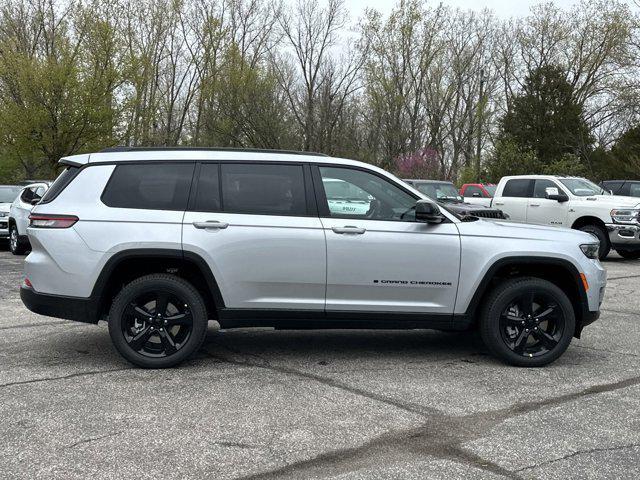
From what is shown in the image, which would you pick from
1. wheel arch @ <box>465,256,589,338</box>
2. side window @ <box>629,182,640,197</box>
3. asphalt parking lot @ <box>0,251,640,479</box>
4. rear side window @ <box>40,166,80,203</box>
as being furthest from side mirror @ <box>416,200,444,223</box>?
side window @ <box>629,182,640,197</box>

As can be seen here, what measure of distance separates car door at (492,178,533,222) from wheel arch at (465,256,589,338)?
11048mm

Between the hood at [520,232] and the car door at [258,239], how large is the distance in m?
1.28

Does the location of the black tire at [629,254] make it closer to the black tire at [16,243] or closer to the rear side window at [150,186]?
the rear side window at [150,186]

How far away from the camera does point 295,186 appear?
18.6 ft

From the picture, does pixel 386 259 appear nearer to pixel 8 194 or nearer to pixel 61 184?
pixel 61 184

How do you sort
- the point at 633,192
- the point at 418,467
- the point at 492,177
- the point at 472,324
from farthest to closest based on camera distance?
the point at 492,177 → the point at 633,192 → the point at 472,324 → the point at 418,467

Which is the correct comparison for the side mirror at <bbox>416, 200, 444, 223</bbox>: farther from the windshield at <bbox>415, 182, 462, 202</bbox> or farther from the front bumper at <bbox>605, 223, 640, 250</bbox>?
the windshield at <bbox>415, 182, 462, 202</bbox>

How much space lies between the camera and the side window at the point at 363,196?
5.68m

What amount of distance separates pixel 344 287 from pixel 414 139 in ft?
133

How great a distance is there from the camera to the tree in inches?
1588

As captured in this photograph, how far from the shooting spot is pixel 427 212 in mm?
5543

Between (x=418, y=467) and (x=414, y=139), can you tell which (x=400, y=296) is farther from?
(x=414, y=139)

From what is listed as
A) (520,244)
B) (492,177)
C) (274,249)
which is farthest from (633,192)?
(492,177)

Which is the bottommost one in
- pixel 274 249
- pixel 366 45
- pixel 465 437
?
pixel 465 437
